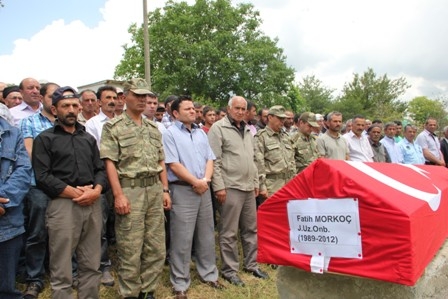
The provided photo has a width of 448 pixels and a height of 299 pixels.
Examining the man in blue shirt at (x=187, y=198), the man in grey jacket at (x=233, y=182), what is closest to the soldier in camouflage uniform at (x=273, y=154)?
the man in grey jacket at (x=233, y=182)

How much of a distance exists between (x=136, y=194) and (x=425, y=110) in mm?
45792

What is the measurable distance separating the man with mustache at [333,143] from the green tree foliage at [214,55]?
17851 mm

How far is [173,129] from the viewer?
408 centimetres

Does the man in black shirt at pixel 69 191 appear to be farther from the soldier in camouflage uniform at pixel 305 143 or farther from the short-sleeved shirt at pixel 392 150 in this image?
the short-sleeved shirt at pixel 392 150

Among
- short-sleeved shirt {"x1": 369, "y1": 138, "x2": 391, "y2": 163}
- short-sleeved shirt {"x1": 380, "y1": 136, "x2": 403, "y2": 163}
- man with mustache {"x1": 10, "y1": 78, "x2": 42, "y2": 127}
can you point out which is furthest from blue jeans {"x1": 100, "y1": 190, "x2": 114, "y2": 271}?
short-sleeved shirt {"x1": 380, "y1": 136, "x2": 403, "y2": 163}

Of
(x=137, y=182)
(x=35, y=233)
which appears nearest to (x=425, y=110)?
(x=137, y=182)

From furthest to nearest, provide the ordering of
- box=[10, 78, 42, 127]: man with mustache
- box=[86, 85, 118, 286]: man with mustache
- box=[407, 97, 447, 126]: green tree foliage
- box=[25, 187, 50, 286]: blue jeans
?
box=[407, 97, 447, 126]: green tree foliage, box=[10, 78, 42, 127]: man with mustache, box=[86, 85, 118, 286]: man with mustache, box=[25, 187, 50, 286]: blue jeans

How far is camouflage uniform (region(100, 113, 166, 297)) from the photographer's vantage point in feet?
11.4

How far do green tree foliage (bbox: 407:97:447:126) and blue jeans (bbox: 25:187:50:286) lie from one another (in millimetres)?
24204

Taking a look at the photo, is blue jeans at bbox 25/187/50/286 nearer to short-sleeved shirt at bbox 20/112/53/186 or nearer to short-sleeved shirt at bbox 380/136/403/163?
short-sleeved shirt at bbox 20/112/53/186

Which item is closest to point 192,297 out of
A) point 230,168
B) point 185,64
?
point 230,168

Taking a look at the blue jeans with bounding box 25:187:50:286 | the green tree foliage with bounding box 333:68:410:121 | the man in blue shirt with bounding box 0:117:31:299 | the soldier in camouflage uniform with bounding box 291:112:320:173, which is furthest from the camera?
the green tree foliage with bounding box 333:68:410:121

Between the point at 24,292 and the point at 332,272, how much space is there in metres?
2.80

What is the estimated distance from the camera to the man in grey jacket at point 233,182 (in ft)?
14.4
